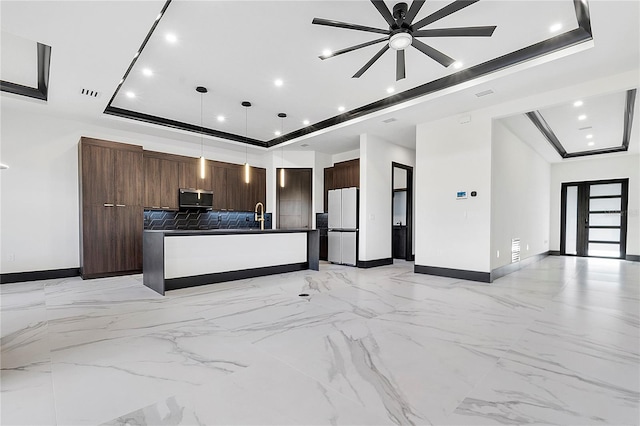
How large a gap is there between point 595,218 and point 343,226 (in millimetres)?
7831

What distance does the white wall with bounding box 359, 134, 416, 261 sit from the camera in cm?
658

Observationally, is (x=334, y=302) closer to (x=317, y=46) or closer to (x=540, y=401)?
(x=540, y=401)

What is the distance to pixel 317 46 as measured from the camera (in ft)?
11.9

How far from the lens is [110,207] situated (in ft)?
18.4

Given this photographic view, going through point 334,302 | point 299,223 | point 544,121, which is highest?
point 544,121

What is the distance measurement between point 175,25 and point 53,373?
10.9ft

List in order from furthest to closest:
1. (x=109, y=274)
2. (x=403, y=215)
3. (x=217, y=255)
→ (x=403, y=215) → (x=109, y=274) → (x=217, y=255)

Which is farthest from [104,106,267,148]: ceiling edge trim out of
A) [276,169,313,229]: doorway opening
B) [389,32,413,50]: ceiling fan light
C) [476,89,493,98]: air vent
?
[476,89,493,98]: air vent

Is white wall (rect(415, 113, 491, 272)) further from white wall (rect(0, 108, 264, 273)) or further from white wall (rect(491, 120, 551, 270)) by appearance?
white wall (rect(0, 108, 264, 273))

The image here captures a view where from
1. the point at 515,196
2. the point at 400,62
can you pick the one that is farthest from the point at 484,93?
the point at 515,196

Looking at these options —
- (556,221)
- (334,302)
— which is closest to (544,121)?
(556,221)

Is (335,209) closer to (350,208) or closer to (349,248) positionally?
(350,208)

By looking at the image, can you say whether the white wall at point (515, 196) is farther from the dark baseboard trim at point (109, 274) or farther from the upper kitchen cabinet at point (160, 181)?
the dark baseboard trim at point (109, 274)

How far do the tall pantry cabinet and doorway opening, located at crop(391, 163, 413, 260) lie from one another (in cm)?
570
